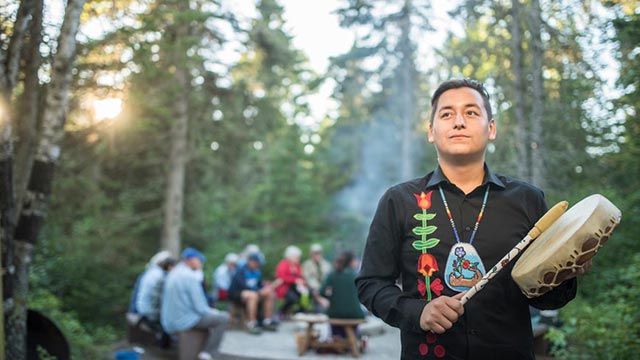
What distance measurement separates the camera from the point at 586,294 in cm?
1108

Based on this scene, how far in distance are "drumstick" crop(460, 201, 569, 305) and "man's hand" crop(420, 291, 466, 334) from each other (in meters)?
0.06

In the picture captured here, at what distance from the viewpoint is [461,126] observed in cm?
252

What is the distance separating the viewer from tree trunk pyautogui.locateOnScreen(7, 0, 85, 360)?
6219 millimetres

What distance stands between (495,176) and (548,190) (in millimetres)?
12501

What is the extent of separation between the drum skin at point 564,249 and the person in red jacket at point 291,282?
12801 mm

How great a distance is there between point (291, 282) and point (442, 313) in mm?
13164

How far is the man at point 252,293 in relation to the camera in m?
14.1

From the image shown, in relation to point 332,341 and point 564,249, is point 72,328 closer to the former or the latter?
point 332,341

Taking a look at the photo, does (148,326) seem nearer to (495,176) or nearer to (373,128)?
(495,176)

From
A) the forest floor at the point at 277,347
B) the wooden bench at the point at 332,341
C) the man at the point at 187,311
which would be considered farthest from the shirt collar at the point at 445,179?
the wooden bench at the point at 332,341

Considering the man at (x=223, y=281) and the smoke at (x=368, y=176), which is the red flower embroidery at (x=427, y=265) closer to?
the man at (x=223, y=281)

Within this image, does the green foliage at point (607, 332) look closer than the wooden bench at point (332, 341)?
Yes

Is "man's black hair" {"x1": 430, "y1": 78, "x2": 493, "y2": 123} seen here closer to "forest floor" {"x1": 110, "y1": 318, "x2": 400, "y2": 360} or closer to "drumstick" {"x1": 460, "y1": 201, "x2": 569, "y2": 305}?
"drumstick" {"x1": 460, "y1": 201, "x2": 569, "y2": 305}

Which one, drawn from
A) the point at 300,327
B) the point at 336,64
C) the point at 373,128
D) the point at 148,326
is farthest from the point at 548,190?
the point at 373,128
